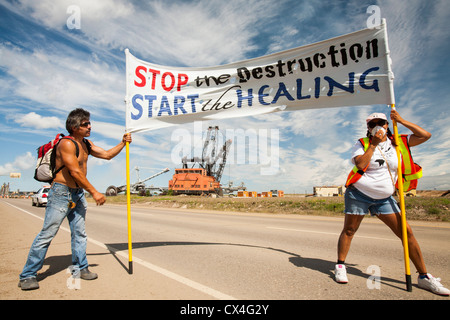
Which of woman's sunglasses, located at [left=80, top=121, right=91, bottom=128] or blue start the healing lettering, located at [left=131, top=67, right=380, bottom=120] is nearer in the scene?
woman's sunglasses, located at [left=80, top=121, right=91, bottom=128]

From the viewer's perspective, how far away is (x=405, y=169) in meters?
3.26

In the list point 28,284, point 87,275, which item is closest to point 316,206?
point 87,275

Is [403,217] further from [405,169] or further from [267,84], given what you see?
[267,84]

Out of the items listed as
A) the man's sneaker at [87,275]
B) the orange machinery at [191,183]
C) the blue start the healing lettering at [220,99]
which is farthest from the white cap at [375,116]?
the orange machinery at [191,183]

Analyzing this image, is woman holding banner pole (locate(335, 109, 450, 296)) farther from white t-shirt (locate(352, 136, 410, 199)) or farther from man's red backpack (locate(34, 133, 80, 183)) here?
man's red backpack (locate(34, 133, 80, 183))

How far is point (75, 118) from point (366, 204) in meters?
3.96

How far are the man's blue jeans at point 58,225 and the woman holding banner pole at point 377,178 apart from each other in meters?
3.36

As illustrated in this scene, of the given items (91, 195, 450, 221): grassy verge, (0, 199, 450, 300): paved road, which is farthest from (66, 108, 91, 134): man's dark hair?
(91, 195, 450, 221): grassy verge

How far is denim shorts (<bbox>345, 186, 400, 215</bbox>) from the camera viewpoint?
3227 mm

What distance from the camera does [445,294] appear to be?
277 cm

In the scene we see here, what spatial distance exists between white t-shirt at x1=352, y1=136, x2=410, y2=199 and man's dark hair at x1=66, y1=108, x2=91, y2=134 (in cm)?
363

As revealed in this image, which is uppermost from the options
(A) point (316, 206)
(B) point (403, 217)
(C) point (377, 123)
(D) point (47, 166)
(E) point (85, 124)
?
(E) point (85, 124)

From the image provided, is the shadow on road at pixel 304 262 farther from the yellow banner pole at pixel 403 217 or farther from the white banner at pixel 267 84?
the white banner at pixel 267 84
